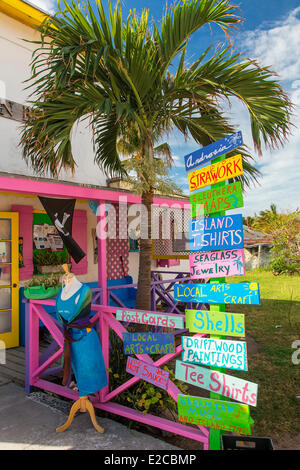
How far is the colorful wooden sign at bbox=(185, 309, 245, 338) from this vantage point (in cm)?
234

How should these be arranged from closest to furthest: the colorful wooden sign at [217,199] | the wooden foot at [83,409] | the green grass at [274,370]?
the colorful wooden sign at [217,199], the wooden foot at [83,409], the green grass at [274,370]

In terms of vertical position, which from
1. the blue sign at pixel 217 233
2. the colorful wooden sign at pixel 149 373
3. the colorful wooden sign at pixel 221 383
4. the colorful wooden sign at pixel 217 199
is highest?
the colorful wooden sign at pixel 217 199

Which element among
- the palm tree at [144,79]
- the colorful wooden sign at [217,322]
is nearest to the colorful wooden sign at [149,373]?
the colorful wooden sign at [217,322]

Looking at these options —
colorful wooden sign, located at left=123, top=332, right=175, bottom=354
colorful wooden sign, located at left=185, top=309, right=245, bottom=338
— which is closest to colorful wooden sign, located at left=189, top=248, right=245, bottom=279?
colorful wooden sign, located at left=185, top=309, right=245, bottom=338

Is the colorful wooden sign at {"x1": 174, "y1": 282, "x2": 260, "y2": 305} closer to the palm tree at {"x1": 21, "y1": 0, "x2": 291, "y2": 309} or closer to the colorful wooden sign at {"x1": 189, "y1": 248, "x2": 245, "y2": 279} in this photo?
the colorful wooden sign at {"x1": 189, "y1": 248, "x2": 245, "y2": 279}

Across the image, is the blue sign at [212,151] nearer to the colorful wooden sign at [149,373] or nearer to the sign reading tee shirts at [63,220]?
the colorful wooden sign at [149,373]

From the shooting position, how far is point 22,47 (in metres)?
5.94

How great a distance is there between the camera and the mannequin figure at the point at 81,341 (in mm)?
2918

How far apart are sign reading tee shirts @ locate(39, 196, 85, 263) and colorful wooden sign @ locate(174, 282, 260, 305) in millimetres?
2122

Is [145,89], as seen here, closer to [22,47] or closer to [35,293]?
[35,293]

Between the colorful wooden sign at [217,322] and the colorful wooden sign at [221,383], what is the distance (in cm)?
28

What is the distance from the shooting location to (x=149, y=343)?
9.21 ft

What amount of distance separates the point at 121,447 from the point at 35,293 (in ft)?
5.98
